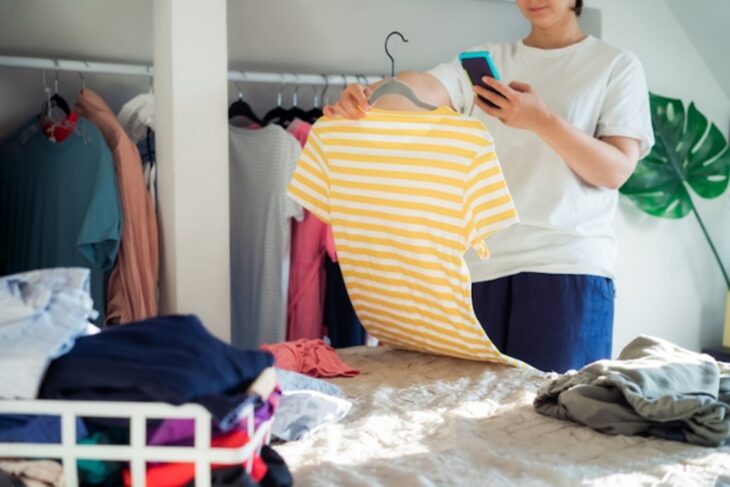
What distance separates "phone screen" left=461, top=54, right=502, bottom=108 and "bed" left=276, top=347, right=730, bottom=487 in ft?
1.76

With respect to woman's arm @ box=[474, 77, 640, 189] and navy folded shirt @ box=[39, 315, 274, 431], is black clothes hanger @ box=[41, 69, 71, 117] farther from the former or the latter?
navy folded shirt @ box=[39, 315, 274, 431]

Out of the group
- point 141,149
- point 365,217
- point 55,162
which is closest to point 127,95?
point 141,149

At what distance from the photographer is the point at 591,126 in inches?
73.5

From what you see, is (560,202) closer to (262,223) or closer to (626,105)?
(626,105)

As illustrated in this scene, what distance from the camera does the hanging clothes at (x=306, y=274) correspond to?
2.54m

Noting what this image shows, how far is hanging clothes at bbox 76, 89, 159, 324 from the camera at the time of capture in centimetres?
221

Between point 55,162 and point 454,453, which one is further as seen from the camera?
point 55,162

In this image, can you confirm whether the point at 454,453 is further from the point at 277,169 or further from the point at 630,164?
the point at 277,169

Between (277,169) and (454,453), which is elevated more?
(277,169)

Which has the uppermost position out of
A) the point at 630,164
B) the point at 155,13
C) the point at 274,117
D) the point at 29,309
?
the point at 155,13

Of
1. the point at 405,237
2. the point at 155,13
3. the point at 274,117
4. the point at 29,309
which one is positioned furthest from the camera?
the point at 274,117

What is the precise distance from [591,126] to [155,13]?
1.07 metres

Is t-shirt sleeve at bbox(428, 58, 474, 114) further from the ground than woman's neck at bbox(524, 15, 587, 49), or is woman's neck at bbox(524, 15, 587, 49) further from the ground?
woman's neck at bbox(524, 15, 587, 49)

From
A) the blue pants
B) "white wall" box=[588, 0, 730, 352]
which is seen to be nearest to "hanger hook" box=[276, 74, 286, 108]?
the blue pants
